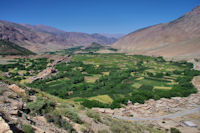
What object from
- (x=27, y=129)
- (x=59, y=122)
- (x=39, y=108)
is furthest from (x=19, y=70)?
(x=27, y=129)

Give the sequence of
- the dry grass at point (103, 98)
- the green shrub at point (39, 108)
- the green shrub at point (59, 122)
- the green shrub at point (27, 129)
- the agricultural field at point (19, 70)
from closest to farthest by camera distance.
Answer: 1. the green shrub at point (27, 129)
2. the green shrub at point (59, 122)
3. the green shrub at point (39, 108)
4. the dry grass at point (103, 98)
5. the agricultural field at point (19, 70)

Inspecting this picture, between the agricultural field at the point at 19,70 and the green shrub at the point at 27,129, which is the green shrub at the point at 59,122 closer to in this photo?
the green shrub at the point at 27,129

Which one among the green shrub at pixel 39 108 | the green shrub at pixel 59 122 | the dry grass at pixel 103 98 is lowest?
the dry grass at pixel 103 98

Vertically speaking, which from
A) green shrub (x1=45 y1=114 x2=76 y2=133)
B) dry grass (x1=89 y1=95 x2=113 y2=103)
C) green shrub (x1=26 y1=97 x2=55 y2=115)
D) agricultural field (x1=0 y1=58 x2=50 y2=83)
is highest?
green shrub (x1=26 y1=97 x2=55 y2=115)

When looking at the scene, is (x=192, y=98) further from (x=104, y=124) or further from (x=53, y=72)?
(x=53, y=72)

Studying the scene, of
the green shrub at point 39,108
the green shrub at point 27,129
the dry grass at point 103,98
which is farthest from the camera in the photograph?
the dry grass at point 103,98

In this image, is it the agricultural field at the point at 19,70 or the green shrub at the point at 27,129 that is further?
the agricultural field at the point at 19,70

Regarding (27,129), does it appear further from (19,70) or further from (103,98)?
(19,70)

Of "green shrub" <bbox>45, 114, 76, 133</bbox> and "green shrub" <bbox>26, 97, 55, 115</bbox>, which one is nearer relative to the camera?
"green shrub" <bbox>45, 114, 76, 133</bbox>

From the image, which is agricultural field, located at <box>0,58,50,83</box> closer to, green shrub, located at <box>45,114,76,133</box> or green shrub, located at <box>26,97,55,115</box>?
green shrub, located at <box>26,97,55,115</box>

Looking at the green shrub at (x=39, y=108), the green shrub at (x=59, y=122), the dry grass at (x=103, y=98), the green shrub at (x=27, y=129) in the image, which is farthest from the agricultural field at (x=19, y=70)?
the green shrub at (x=27, y=129)

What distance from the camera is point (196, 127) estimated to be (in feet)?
73.2

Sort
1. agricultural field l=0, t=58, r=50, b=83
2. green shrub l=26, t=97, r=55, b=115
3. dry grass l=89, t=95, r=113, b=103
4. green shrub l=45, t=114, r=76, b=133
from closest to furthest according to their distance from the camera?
1. green shrub l=45, t=114, r=76, b=133
2. green shrub l=26, t=97, r=55, b=115
3. dry grass l=89, t=95, r=113, b=103
4. agricultural field l=0, t=58, r=50, b=83

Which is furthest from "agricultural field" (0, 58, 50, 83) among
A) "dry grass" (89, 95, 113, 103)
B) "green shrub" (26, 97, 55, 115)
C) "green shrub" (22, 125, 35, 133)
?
"green shrub" (22, 125, 35, 133)
